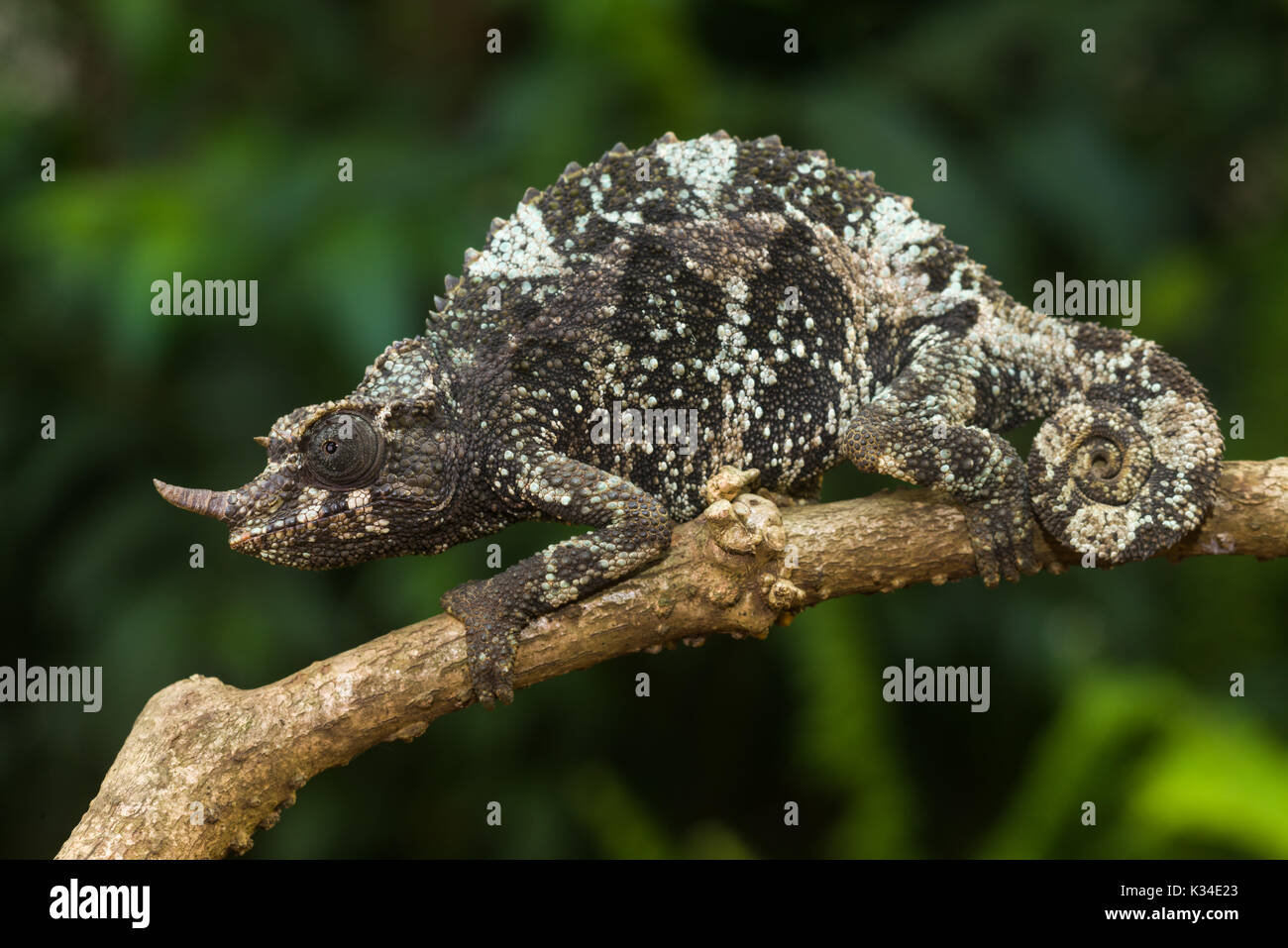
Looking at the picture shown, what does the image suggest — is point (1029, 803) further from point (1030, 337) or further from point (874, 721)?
point (1030, 337)

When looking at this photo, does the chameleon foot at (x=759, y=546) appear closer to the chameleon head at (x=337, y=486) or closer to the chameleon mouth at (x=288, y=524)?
the chameleon head at (x=337, y=486)

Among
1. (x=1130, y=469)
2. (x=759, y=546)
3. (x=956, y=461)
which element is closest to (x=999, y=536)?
(x=956, y=461)

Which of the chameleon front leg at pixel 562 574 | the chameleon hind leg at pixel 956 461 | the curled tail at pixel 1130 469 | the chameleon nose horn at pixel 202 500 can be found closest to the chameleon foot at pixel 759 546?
the chameleon front leg at pixel 562 574

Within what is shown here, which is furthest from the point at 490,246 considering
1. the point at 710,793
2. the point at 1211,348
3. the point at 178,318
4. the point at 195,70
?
the point at 1211,348

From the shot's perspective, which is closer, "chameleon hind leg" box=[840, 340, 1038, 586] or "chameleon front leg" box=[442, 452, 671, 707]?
"chameleon front leg" box=[442, 452, 671, 707]

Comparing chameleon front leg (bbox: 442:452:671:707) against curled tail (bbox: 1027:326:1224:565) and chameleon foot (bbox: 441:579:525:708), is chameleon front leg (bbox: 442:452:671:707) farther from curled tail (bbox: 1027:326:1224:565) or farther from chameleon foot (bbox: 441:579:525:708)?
curled tail (bbox: 1027:326:1224:565)

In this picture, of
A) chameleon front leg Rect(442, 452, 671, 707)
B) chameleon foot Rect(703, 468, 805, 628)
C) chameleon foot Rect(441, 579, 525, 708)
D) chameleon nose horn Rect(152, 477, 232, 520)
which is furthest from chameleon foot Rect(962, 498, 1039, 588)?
chameleon nose horn Rect(152, 477, 232, 520)
